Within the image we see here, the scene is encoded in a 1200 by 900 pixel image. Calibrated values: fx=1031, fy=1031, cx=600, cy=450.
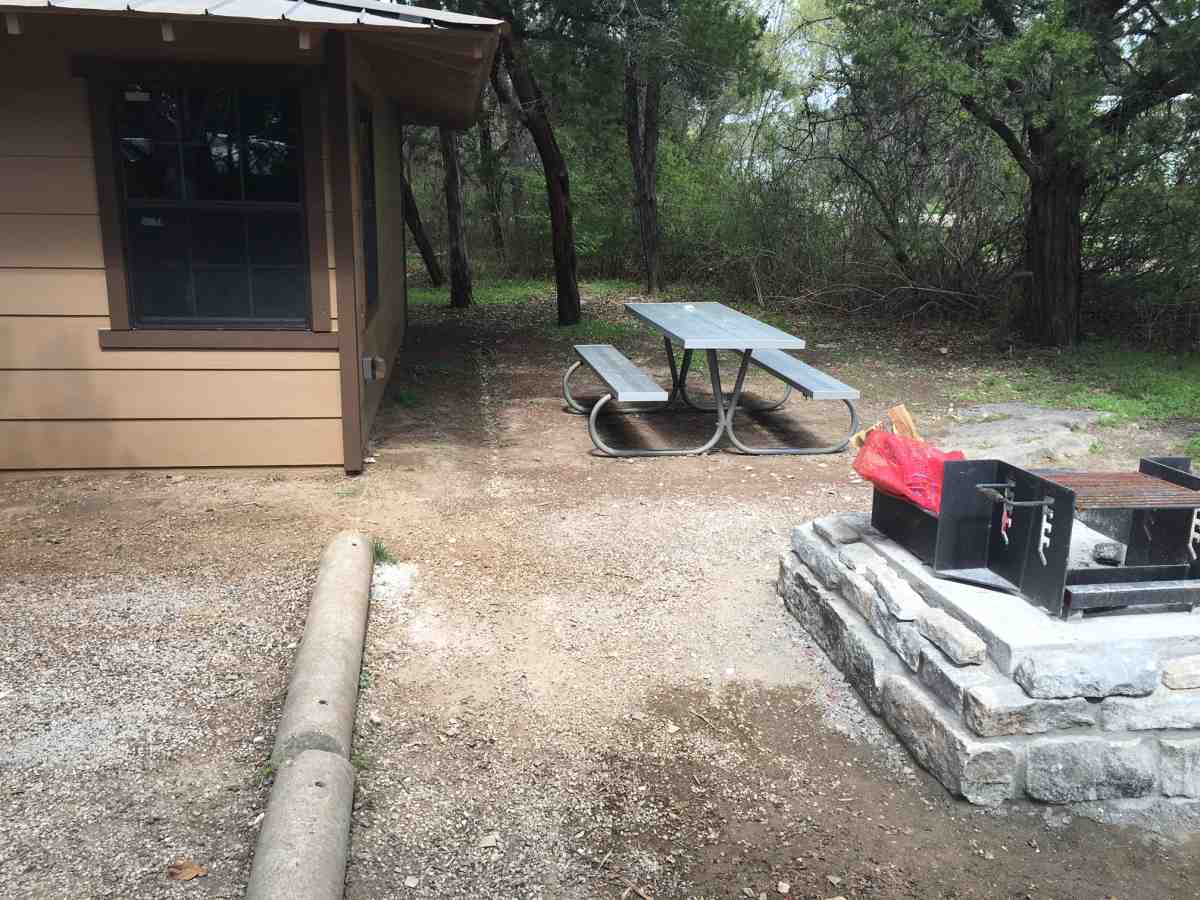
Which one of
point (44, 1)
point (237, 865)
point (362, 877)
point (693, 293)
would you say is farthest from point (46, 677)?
point (693, 293)

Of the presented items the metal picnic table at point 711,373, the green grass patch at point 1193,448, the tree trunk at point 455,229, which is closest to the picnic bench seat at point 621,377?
the metal picnic table at point 711,373

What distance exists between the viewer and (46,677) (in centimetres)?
351

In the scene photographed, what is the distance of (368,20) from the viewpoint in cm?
462

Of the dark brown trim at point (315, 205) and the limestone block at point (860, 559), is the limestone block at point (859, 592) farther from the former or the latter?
the dark brown trim at point (315, 205)

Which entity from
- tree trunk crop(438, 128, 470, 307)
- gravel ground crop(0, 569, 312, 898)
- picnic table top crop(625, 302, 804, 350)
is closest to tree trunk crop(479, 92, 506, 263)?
tree trunk crop(438, 128, 470, 307)

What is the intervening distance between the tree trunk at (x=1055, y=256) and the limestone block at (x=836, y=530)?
21.4ft

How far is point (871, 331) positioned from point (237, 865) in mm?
9621

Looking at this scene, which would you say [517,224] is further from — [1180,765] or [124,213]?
[1180,765]

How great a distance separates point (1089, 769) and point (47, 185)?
17.5 feet

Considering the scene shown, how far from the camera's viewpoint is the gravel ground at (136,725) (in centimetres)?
260

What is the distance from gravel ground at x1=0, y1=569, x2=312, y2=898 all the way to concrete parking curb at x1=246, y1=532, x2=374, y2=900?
180mm

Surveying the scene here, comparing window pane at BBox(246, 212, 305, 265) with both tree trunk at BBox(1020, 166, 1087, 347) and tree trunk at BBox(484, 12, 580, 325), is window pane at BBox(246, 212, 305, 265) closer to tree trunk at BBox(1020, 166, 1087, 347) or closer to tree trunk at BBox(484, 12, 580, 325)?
tree trunk at BBox(484, 12, 580, 325)

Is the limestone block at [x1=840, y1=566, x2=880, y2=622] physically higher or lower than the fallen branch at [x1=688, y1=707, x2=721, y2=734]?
higher

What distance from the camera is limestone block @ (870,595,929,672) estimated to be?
3.20m
